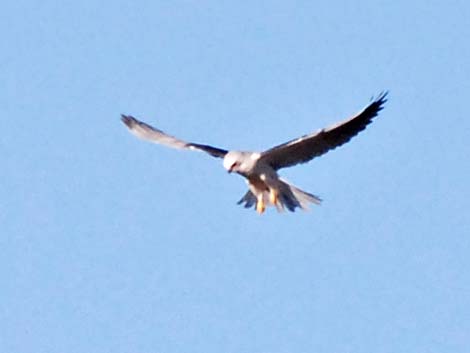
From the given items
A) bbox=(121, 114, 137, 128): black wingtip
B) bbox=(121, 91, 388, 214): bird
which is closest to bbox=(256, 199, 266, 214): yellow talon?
bbox=(121, 91, 388, 214): bird

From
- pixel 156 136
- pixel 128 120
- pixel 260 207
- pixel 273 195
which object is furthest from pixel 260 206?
pixel 128 120

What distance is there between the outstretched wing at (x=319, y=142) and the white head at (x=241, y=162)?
9 centimetres

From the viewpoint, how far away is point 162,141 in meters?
16.3

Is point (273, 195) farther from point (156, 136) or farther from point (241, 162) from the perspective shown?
point (156, 136)

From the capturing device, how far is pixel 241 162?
1509cm

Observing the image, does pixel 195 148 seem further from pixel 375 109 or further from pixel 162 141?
pixel 375 109

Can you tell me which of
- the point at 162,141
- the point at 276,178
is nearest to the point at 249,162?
the point at 276,178

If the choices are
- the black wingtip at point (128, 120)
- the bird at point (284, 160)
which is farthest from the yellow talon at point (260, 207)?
the black wingtip at point (128, 120)

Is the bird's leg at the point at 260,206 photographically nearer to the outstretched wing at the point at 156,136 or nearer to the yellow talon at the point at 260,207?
the yellow talon at the point at 260,207

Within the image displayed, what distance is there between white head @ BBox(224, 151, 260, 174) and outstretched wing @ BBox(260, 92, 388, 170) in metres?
0.09

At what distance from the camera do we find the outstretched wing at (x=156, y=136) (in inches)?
618

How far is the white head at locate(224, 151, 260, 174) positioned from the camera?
15086 millimetres

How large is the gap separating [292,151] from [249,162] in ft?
1.17

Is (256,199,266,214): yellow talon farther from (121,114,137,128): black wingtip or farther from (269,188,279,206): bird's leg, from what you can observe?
(121,114,137,128): black wingtip
